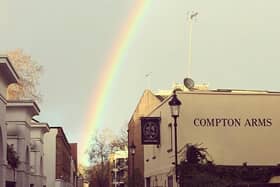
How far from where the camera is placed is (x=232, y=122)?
38.9 metres

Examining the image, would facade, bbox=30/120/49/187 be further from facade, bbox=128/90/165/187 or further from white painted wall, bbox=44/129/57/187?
white painted wall, bbox=44/129/57/187

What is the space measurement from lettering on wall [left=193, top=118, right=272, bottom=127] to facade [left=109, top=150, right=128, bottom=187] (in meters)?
89.2

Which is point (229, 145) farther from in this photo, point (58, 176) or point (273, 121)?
point (58, 176)

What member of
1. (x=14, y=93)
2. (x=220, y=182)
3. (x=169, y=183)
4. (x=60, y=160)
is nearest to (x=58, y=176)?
(x=60, y=160)

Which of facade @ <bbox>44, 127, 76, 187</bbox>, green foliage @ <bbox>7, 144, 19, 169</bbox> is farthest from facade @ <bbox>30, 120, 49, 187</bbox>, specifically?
facade @ <bbox>44, 127, 76, 187</bbox>

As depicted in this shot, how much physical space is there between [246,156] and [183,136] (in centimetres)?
432

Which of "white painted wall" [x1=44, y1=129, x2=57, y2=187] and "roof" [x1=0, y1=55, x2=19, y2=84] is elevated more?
"roof" [x1=0, y1=55, x2=19, y2=84]

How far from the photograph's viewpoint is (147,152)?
52.7 m

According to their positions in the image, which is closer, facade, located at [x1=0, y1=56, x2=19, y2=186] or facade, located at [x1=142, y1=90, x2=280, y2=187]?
facade, located at [x1=0, y1=56, x2=19, y2=186]

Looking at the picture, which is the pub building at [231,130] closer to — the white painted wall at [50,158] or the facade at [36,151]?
the facade at [36,151]

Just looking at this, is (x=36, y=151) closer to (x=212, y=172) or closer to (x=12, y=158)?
(x=12, y=158)

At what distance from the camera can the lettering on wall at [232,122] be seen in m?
38.7

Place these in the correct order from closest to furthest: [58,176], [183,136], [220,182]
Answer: [220,182] < [183,136] < [58,176]

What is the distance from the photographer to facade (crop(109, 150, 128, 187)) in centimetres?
13100
